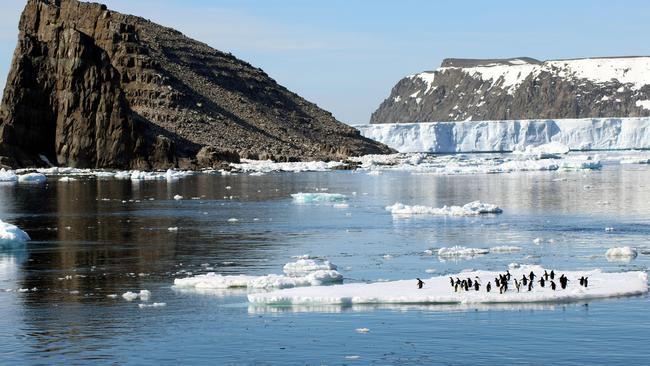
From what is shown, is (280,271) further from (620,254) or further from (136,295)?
(620,254)

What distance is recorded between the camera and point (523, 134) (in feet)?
623

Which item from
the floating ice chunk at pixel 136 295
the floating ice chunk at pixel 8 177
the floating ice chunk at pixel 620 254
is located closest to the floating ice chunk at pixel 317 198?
the floating ice chunk at pixel 620 254

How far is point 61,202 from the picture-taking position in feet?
238

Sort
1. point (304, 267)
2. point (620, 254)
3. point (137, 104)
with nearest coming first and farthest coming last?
point (304, 267) < point (620, 254) < point (137, 104)

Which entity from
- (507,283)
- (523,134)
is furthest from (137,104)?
(507,283)

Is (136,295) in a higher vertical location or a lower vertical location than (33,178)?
lower

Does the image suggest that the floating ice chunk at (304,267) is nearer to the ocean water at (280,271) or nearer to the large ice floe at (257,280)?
the large ice floe at (257,280)

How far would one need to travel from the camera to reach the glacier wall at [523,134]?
18088cm

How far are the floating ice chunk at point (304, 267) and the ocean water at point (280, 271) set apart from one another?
999mm

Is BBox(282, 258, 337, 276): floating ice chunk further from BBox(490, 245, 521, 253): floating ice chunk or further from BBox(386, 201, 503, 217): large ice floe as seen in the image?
BBox(386, 201, 503, 217): large ice floe

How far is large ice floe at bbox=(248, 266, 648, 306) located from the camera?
30.6 m

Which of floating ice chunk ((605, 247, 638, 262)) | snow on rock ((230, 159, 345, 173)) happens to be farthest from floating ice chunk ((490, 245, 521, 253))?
snow on rock ((230, 159, 345, 173))

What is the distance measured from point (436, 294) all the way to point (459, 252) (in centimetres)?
1066

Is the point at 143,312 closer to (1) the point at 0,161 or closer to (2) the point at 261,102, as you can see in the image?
(1) the point at 0,161
